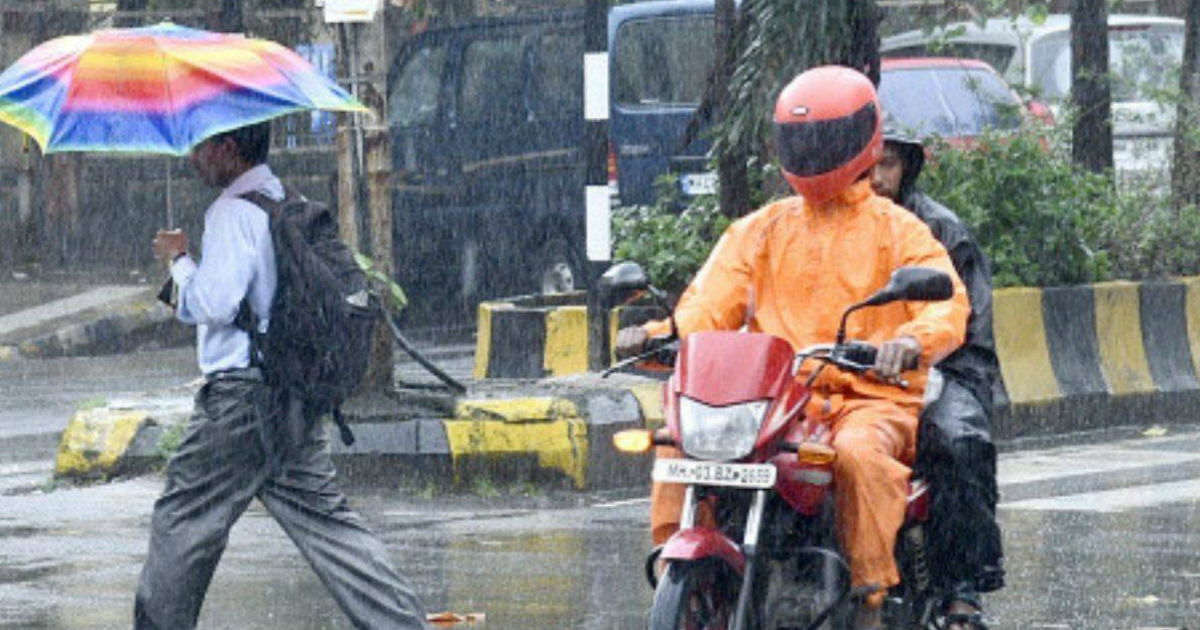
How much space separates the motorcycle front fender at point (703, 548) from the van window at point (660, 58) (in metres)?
14.5

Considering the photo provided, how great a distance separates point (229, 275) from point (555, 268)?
13254 mm

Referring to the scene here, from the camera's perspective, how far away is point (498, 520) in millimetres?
10703

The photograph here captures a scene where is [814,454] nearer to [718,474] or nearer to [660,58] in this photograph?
[718,474]

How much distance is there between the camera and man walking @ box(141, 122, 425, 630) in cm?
684

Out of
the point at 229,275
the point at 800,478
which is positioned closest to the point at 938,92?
the point at 229,275

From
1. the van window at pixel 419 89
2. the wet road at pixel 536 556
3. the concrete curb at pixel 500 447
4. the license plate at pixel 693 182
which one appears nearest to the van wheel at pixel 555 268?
the van window at pixel 419 89

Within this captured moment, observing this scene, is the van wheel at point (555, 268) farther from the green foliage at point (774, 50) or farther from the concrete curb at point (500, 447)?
the concrete curb at point (500, 447)

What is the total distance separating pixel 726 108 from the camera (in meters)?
14.5

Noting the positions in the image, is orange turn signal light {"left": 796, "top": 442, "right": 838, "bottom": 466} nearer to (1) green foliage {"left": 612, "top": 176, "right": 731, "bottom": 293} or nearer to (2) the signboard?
(2) the signboard

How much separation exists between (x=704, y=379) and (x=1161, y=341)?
905 centimetres

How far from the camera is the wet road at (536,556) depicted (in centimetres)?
848

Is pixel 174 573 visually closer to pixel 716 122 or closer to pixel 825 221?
pixel 825 221

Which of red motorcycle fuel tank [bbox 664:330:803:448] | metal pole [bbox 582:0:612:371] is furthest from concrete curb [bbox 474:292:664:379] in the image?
red motorcycle fuel tank [bbox 664:330:803:448]

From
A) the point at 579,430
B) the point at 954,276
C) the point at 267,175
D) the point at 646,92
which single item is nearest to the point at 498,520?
the point at 579,430
